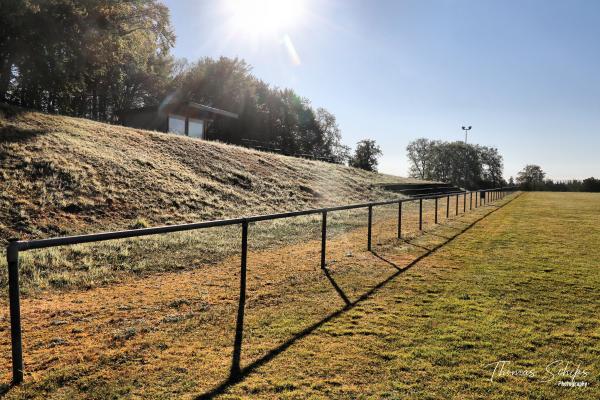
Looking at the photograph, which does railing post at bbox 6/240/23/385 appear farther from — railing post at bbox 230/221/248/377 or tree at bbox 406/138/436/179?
tree at bbox 406/138/436/179

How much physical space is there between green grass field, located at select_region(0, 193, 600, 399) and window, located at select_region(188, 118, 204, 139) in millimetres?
28611

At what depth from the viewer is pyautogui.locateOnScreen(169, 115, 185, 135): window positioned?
3181 centimetres

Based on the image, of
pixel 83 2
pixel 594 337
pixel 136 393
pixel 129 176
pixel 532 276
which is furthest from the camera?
pixel 83 2

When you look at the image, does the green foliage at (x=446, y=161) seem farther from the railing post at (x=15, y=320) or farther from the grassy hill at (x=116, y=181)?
the railing post at (x=15, y=320)

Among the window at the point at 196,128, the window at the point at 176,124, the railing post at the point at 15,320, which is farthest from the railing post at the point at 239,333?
the window at the point at 196,128

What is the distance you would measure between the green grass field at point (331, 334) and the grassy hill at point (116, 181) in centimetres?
536

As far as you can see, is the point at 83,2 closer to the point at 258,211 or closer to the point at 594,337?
the point at 258,211

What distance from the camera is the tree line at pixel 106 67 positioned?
2206cm

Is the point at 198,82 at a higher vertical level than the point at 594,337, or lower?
higher

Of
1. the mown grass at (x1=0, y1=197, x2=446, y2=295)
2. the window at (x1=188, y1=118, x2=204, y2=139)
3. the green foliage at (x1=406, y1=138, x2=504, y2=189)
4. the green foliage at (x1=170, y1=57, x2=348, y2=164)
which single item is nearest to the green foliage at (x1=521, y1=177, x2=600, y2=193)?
the green foliage at (x1=406, y1=138, x2=504, y2=189)

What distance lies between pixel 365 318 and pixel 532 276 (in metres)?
3.84

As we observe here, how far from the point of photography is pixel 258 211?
1647 cm

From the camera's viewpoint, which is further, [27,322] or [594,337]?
[27,322]

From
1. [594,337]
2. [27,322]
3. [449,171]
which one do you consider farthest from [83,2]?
[449,171]
